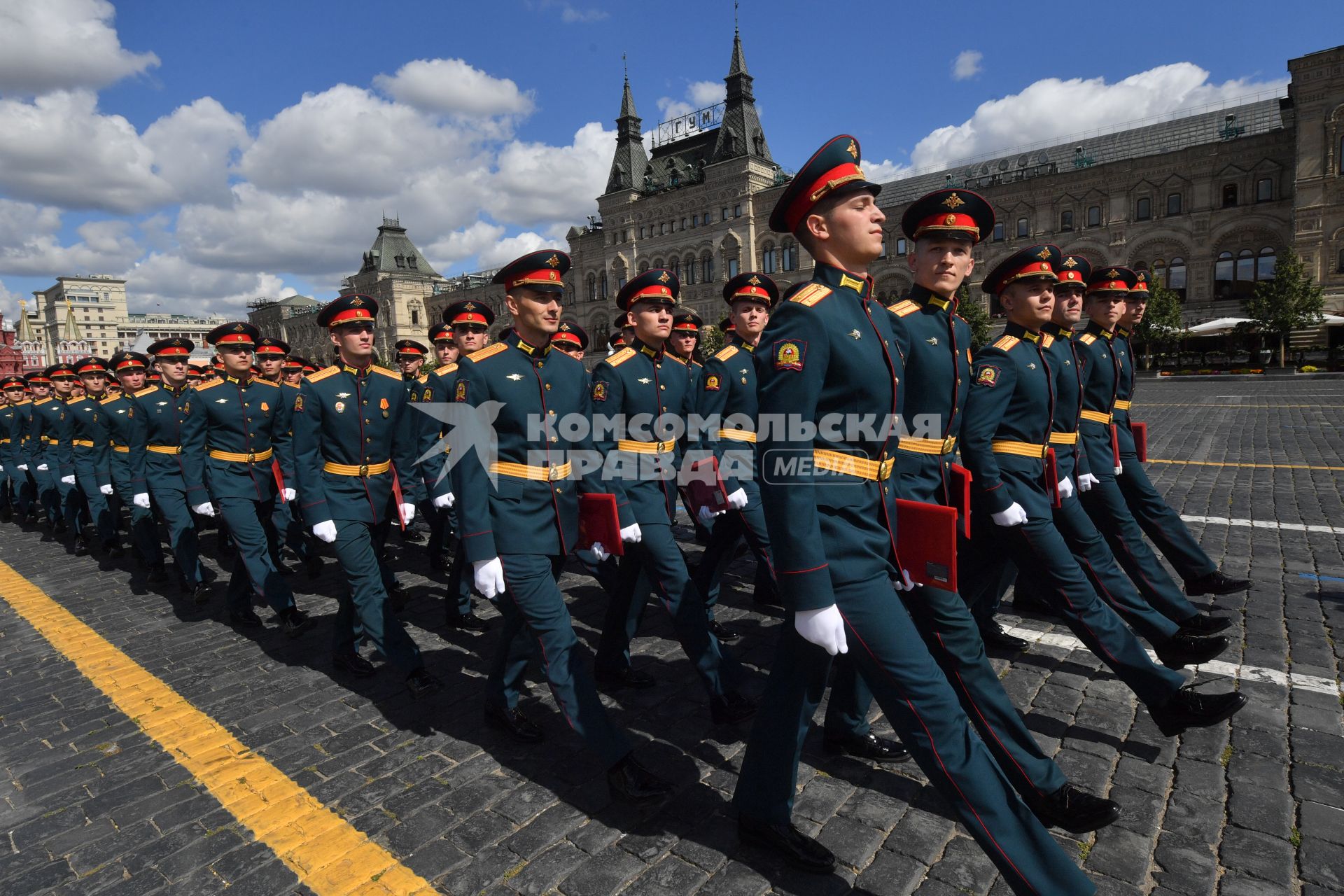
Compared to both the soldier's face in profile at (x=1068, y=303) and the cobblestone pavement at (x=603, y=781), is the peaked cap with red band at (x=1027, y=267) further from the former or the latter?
the cobblestone pavement at (x=603, y=781)

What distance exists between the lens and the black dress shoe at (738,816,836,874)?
2.56 metres

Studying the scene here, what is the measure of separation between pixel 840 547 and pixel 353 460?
132 inches

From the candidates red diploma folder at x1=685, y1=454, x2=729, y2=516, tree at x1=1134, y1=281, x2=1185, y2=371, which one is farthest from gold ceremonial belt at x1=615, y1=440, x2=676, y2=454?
tree at x1=1134, y1=281, x2=1185, y2=371

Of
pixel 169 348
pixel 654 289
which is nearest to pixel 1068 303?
pixel 654 289

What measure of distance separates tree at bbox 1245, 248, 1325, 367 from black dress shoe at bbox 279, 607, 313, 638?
37.3m

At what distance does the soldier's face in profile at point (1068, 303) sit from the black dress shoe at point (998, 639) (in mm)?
1875

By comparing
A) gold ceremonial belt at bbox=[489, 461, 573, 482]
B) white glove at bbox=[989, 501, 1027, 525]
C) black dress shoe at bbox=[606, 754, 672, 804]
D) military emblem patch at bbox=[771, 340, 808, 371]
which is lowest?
black dress shoe at bbox=[606, 754, 672, 804]

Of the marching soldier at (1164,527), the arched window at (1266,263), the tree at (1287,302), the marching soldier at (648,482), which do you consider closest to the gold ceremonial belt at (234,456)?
the marching soldier at (648,482)

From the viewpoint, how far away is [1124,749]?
326cm

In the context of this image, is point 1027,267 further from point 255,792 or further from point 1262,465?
point 1262,465

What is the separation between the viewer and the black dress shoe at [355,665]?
14.9 ft

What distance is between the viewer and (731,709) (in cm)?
369

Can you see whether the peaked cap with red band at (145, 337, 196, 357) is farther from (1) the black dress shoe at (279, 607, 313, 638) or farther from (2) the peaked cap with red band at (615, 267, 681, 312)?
(2) the peaked cap with red band at (615, 267, 681, 312)

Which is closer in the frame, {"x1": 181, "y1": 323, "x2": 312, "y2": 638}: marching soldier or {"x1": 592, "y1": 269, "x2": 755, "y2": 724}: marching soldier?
{"x1": 592, "y1": 269, "x2": 755, "y2": 724}: marching soldier
